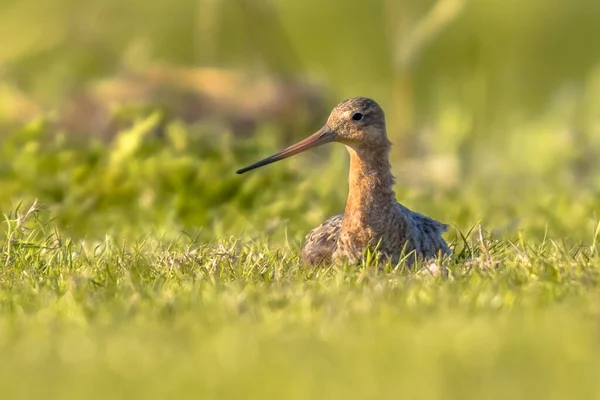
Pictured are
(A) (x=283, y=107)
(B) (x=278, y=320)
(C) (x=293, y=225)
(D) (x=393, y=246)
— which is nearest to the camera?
(B) (x=278, y=320)

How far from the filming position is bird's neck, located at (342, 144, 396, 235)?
5832mm

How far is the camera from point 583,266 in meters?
4.93

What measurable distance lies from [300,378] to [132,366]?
0.52m

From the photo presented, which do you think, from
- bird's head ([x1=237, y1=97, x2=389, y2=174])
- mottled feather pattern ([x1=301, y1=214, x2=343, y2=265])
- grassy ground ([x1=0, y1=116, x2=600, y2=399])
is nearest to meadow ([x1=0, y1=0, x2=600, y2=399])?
A: grassy ground ([x1=0, y1=116, x2=600, y2=399])

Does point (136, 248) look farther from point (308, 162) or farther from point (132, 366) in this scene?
point (308, 162)

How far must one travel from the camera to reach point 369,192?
19.3 ft

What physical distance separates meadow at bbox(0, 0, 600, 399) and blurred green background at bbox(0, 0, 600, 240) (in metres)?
0.03

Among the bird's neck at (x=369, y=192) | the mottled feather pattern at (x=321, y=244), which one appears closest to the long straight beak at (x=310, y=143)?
the bird's neck at (x=369, y=192)

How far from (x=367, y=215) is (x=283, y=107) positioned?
19.7ft

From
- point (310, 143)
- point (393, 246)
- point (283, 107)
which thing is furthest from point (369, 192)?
point (283, 107)

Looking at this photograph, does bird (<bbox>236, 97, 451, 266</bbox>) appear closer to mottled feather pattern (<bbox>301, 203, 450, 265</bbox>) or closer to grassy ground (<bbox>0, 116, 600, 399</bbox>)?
mottled feather pattern (<bbox>301, 203, 450, 265</bbox>)

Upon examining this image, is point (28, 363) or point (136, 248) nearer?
point (28, 363)

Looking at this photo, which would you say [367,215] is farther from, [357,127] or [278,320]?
[278,320]

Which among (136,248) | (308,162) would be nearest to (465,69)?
(308,162)
